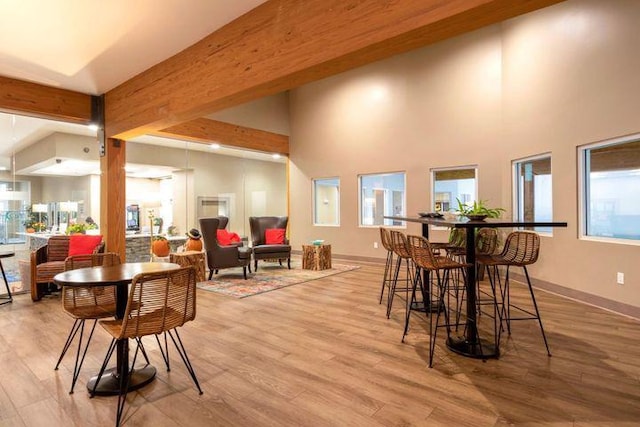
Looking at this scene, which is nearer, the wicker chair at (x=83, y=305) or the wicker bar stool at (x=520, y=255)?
the wicker chair at (x=83, y=305)

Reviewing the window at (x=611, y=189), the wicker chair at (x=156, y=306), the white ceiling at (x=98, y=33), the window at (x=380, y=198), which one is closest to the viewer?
the wicker chair at (x=156, y=306)

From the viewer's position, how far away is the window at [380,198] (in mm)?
7777

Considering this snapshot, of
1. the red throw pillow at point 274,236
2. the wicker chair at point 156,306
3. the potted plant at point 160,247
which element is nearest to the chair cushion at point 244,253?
the red throw pillow at point 274,236

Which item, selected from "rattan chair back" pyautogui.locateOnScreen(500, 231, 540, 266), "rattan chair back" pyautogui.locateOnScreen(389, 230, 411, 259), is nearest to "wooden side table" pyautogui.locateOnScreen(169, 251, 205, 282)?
"rattan chair back" pyautogui.locateOnScreen(389, 230, 411, 259)

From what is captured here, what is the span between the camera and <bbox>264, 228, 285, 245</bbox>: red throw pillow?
7270mm

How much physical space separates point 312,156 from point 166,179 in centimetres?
352

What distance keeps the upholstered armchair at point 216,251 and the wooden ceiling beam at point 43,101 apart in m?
2.40

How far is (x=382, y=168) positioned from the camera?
7754 mm

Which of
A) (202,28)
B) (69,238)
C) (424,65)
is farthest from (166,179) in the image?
(424,65)

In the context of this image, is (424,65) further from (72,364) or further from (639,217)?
(72,364)

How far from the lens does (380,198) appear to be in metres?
8.09

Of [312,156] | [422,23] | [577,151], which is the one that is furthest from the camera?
[312,156]

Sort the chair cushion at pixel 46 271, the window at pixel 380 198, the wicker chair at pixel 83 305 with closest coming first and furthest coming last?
the wicker chair at pixel 83 305 → the chair cushion at pixel 46 271 → the window at pixel 380 198

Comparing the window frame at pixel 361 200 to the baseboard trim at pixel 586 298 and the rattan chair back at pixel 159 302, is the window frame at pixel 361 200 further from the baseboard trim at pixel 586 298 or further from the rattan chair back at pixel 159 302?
the rattan chair back at pixel 159 302
